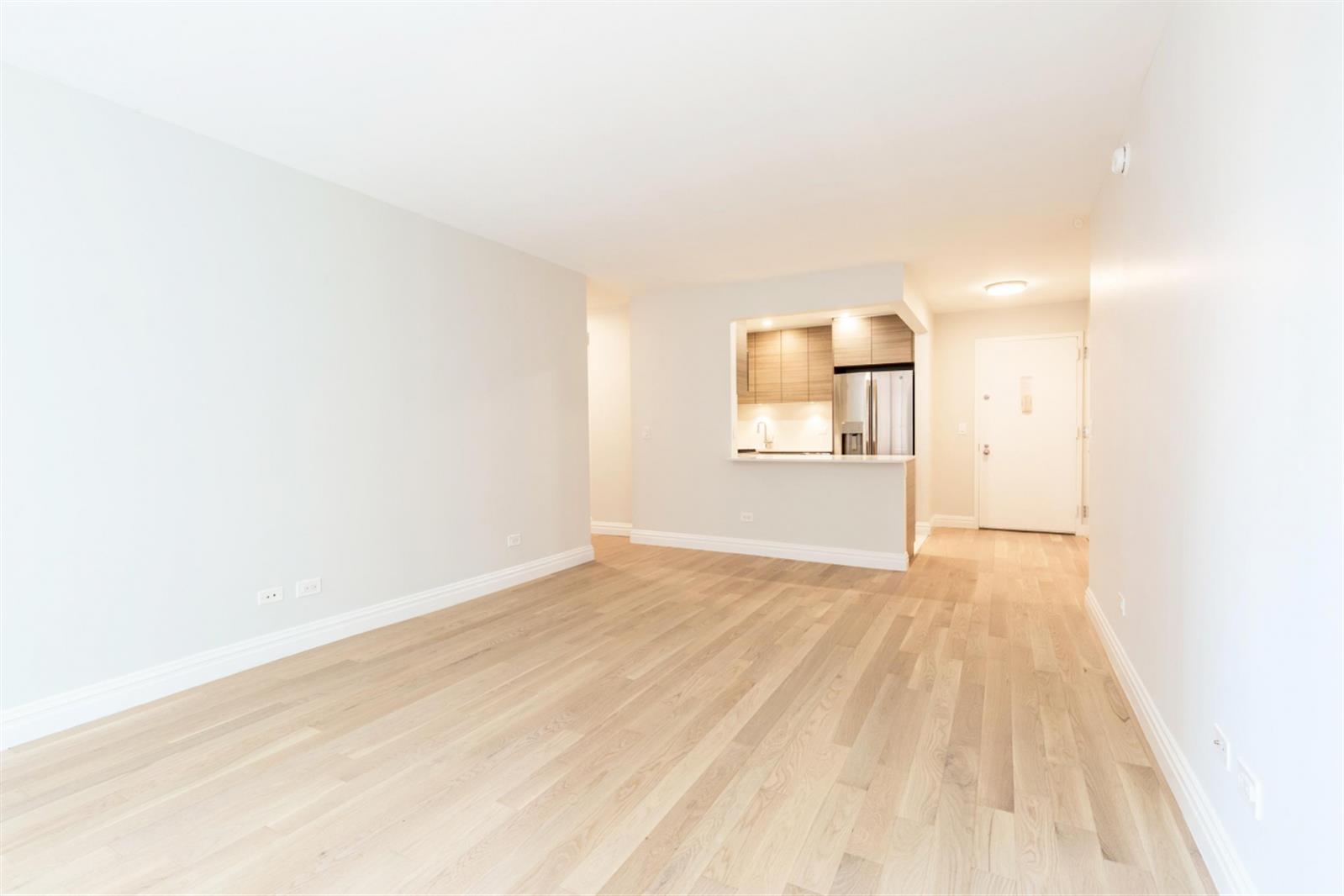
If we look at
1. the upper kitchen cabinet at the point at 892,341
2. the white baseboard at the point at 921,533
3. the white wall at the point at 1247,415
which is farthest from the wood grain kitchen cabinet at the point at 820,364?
the white wall at the point at 1247,415

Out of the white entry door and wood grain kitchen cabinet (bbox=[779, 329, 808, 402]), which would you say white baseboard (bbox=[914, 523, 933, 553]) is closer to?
the white entry door

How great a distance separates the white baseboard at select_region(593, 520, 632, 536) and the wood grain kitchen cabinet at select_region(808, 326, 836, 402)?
277cm

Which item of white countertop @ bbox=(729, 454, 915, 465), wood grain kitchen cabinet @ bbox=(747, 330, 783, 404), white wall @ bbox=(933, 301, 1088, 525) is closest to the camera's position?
white countertop @ bbox=(729, 454, 915, 465)

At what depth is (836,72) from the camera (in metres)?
2.44

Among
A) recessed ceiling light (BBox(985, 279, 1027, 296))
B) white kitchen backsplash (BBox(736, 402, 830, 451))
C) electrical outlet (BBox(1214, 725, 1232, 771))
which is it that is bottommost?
electrical outlet (BBox(1214, 725, 1232, 771))

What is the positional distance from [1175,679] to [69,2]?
4.32 meters

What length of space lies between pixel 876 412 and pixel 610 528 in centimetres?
335

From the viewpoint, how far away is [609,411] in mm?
7137

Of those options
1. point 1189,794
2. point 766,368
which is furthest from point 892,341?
point 1189,794

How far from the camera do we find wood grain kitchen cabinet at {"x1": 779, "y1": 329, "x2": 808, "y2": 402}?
300 inches

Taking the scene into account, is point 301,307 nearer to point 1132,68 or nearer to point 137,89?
point 137,89

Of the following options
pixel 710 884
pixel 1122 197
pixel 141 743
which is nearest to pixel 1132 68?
pixel 1122 197

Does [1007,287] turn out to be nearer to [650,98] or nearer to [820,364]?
[820,364]

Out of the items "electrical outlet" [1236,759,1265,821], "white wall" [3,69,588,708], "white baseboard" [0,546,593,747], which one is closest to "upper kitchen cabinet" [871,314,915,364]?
"white wall" [3,69,588,708]
